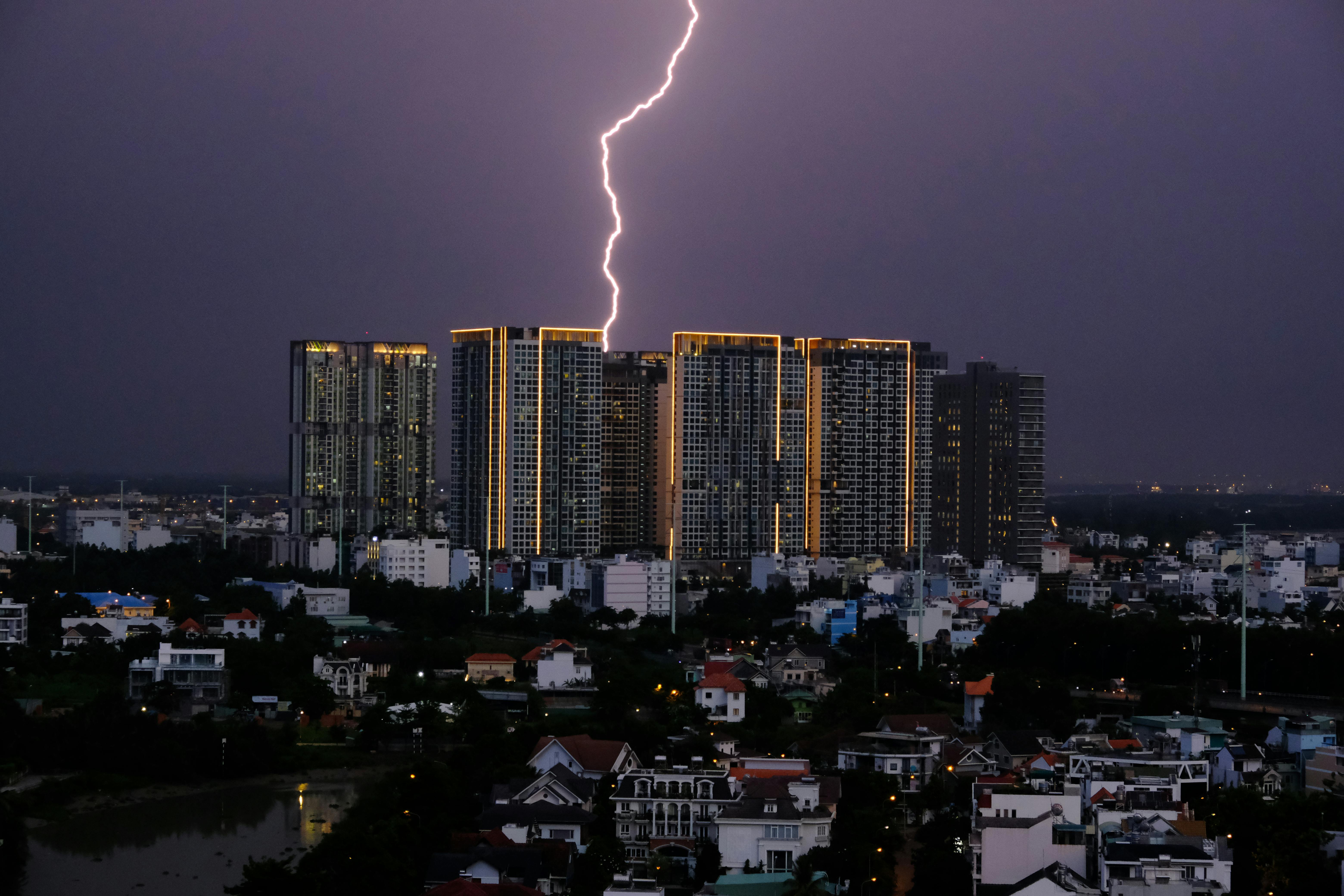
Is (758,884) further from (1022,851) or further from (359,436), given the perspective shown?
(359,436)

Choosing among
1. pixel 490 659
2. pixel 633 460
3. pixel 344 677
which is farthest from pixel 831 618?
pixel 633 460

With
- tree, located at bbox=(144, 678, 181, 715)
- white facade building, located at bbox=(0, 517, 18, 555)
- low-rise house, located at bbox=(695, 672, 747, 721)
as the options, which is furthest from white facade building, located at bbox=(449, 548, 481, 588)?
low-rise house, located at bbox=(695, 672, 747, 721)

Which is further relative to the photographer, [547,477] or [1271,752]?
[547,477]

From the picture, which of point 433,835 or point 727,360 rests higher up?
point 727,360

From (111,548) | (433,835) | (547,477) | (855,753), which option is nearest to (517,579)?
(547,477)

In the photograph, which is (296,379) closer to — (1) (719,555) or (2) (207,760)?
(1) (719,555)

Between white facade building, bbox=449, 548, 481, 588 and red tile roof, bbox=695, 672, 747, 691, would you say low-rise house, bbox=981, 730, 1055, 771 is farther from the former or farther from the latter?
white facade building, bbox=449, 548, 481, 588

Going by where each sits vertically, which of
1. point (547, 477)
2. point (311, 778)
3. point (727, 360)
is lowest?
point (311, 778)
